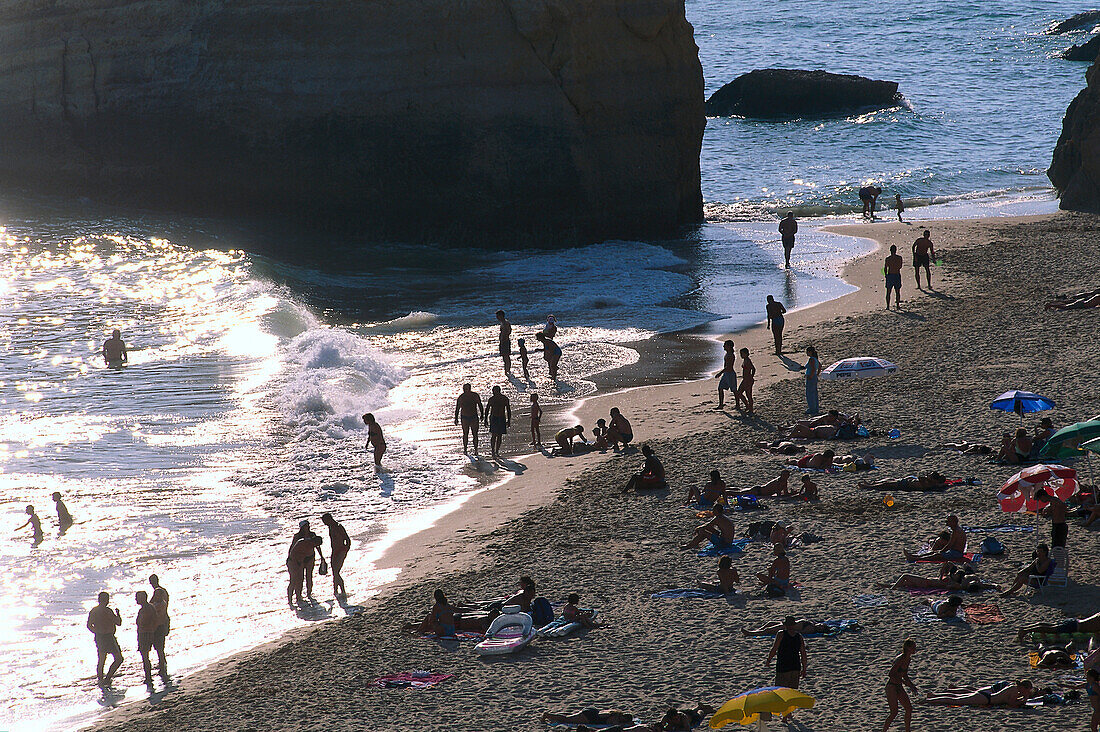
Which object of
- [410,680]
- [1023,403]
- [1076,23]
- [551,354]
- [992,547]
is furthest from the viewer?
[1076,23]

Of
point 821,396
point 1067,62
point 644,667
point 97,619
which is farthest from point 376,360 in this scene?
point 1067,62

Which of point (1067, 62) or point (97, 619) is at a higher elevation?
point (1067, 62)

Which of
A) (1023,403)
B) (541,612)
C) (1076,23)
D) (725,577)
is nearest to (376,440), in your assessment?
(541,612)

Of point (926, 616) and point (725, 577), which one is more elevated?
point (725, 577)

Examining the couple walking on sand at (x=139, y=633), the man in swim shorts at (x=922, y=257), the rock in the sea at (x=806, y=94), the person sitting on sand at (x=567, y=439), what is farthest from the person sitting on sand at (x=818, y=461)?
the rock in the sea at (x=806, y=94)

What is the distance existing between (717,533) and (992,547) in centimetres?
248

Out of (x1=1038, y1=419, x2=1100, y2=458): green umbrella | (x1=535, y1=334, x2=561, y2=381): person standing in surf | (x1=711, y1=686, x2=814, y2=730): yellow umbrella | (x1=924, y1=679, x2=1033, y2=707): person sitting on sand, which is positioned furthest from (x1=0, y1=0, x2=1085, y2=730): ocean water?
(x1=1038, y1=419, x2=1100, y2=458): green umbrella

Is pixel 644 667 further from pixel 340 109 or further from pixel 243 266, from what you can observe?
pixel 340 109

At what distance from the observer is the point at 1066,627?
8039 mm

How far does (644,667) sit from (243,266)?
1995 cm

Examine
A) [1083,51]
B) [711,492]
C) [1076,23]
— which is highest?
[1076,23]

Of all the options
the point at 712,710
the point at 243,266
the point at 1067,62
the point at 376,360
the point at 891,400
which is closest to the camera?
the point at 712,710

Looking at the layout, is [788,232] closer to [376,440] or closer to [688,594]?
[376,440]

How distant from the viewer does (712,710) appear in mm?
7672
